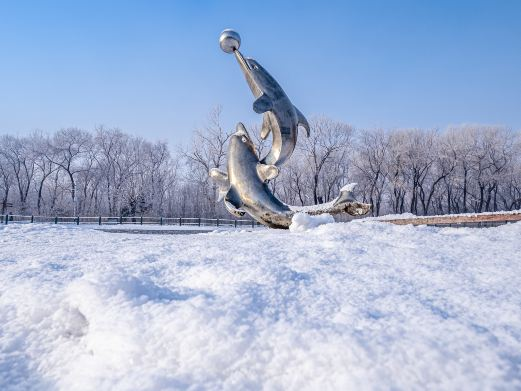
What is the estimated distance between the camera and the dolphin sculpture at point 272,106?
34.9ft

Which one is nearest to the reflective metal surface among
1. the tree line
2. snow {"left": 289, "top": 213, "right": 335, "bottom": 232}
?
snow {"left": 289, "top": 213, "right": 335, "bottom": 232}

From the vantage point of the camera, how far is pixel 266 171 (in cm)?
1054

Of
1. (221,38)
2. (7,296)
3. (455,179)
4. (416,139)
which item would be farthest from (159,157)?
(7,296)

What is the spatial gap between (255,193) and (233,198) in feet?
2.16

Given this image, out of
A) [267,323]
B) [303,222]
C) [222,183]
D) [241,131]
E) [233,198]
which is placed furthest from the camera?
[222,183]

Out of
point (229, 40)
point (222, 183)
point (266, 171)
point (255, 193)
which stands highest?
point (229, 40)

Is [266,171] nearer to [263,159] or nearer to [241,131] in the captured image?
[263,159]

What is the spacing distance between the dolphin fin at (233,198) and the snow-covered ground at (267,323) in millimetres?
5784

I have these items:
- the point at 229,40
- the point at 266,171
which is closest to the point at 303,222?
the point at 266,171

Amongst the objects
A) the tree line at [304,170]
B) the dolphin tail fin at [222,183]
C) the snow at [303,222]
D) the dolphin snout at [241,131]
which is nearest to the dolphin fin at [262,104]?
the dolphin snout at [241,131]

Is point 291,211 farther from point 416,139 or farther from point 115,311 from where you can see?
point 416,139

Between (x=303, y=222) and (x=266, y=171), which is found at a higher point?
(x=266, y=171)

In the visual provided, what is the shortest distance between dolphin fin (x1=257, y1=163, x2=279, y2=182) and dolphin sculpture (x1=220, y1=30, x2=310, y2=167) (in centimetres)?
20

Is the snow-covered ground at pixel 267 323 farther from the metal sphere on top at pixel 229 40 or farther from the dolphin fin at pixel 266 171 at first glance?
the metal sphere on top at pixel 229 40
